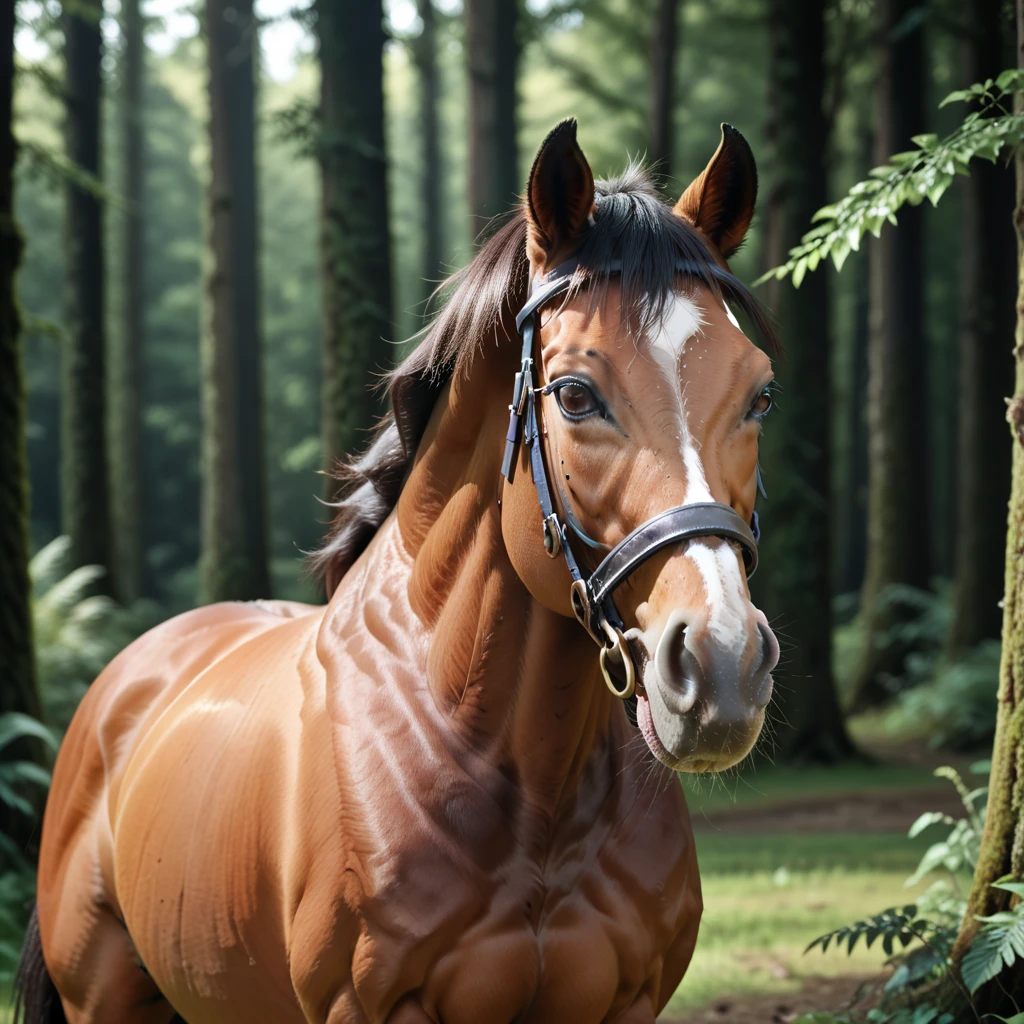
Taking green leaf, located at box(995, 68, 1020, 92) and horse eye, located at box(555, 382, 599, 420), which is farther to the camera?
green leaf, located at box(995, 68, 1020, 92)

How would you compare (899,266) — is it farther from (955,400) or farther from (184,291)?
(184,291)

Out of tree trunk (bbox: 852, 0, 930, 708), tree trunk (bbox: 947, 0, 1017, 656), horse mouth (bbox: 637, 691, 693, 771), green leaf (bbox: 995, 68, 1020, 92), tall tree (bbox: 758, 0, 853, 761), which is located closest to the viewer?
horse mouth (bbox: 637, 691, 693, 771)

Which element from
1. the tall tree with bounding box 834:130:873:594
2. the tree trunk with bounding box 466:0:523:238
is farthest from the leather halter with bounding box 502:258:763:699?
the tall tree with bounding box 834:130:873:594

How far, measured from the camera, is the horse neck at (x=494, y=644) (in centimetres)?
258

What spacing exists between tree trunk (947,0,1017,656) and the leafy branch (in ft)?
36.3

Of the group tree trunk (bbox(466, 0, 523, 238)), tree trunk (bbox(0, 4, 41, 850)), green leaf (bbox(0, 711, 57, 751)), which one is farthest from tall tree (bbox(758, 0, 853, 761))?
green leaf (bbox(0, 711, 57, 751))

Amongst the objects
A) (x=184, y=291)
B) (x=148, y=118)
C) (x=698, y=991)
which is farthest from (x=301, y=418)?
(x=698, y=991)

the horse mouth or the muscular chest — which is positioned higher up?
the horse mouth

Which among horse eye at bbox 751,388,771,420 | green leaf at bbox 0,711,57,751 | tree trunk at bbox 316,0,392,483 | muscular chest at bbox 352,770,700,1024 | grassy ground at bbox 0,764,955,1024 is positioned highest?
tree trunk at bbox 316,0,392,483

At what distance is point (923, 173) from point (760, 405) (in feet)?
5.91

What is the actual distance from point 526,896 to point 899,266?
15379 millimetres

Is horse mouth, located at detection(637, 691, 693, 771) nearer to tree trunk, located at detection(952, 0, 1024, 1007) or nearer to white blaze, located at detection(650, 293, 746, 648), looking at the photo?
white blaze, located at detection(650, 293, 746, 648)

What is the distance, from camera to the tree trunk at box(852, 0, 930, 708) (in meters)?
16.2

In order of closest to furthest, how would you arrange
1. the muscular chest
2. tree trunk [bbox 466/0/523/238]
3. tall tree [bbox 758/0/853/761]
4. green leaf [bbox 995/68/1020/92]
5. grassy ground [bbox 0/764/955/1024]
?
the muscular chest → green leaf [bbox 995/68/1020/92] → grassy ground [bbox 0/764/955/1024] → tall tree [bbox 758/0/853/761] → tree trunk [bbox 466/0/523/238]
